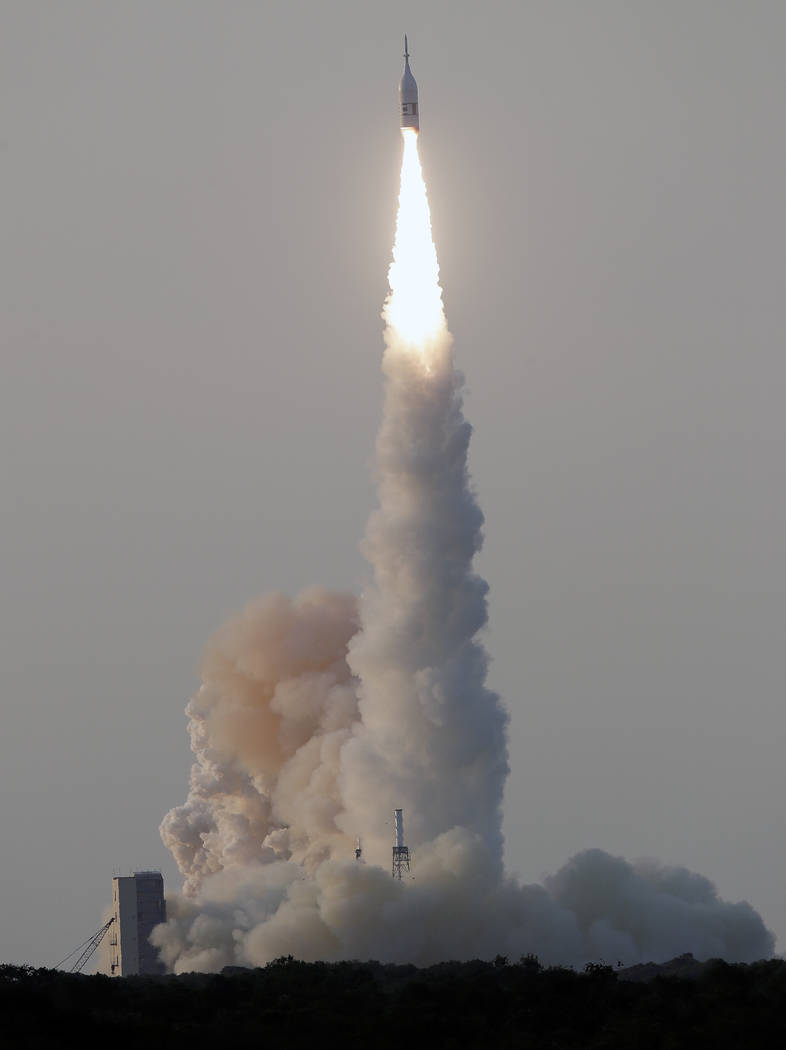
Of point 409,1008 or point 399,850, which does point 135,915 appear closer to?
point 399,850

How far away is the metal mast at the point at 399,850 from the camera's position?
11381 centimetres

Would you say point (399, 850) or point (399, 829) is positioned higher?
point (399, 829)

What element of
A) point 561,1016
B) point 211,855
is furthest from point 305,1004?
point 211,855

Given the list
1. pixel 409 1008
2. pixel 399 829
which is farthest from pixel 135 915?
pixel 409 1008

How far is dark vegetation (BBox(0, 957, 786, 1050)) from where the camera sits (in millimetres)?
97062

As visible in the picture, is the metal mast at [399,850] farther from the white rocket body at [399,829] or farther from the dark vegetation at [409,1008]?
the dark vegetation at [409,1008]

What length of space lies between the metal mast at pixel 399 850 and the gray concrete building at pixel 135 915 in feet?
27.9

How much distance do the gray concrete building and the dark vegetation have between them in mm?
12376

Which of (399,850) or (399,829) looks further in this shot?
(399,829)

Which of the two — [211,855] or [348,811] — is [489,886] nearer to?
[348,811]

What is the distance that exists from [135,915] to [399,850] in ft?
30.6

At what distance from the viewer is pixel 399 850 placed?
374 feet

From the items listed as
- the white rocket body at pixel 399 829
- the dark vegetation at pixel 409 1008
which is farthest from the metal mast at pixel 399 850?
the dark vegetation at pixel 409 1008

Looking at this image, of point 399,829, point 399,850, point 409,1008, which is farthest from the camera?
point 399,829
